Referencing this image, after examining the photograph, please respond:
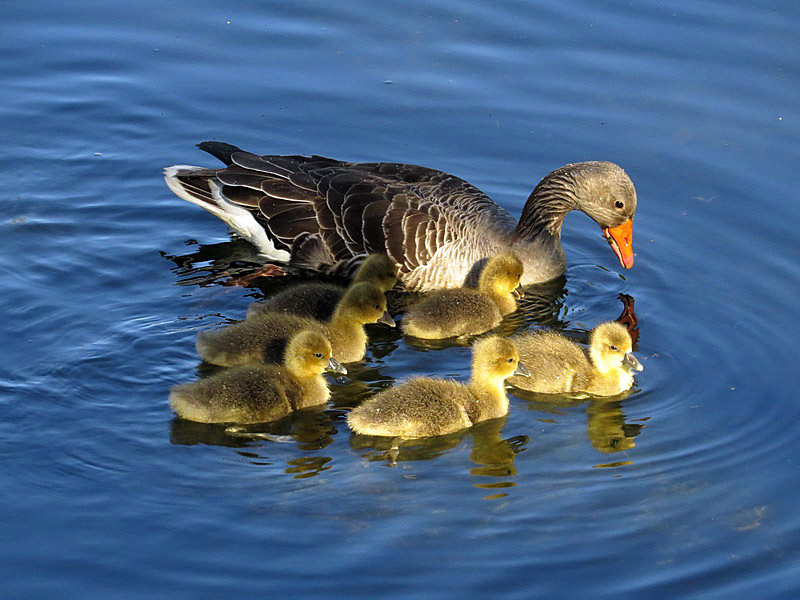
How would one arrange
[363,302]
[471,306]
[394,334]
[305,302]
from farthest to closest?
[394,334], [471,306], [305,302], [363,302]

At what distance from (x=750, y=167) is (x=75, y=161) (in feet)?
22.8

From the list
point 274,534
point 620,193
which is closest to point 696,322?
point 620,193

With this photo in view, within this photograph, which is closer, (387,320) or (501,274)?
(387,320)

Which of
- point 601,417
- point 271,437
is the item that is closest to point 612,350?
point 601,417

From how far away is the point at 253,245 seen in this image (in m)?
12.0

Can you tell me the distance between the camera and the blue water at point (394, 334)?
762cm

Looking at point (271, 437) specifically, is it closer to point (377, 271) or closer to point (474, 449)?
point (474, 449)

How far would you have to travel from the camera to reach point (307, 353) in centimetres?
898

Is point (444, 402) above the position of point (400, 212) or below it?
below

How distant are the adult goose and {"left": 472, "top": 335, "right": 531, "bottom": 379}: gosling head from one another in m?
2.38


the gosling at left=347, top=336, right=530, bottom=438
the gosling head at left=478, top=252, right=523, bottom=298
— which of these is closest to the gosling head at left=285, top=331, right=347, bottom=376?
the gosling at left=347, top=336, right=530, bottom=438

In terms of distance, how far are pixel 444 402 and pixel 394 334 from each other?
192cm

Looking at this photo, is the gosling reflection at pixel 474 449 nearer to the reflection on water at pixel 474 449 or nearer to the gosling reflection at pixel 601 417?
the reflection on water at pixel 474 449

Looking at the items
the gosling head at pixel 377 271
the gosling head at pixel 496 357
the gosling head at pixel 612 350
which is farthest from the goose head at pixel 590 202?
the gosling head at pixel 496 357
